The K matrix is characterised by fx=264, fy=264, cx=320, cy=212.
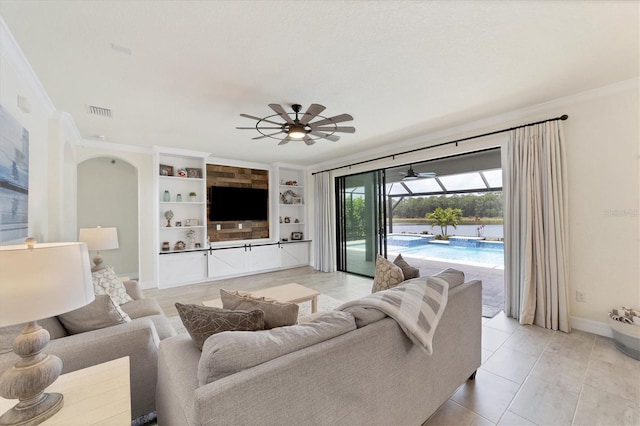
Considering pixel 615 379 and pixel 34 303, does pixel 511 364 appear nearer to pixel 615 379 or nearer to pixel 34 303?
pixel 615 379

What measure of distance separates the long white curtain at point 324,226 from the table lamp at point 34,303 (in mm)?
5169

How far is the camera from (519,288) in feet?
10.7

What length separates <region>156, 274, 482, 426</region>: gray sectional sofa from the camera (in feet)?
2.90

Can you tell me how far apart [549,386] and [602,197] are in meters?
2.09

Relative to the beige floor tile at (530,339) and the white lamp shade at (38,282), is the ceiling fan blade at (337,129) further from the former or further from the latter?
the beige floor tile at (530,339)

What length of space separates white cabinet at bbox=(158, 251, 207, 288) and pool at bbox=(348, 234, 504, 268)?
315cm

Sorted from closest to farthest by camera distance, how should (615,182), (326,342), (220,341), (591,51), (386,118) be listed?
(220,341) → (326,342) → (591,51) → (615,182) → (386,118)

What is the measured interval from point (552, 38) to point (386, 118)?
5.75 feet

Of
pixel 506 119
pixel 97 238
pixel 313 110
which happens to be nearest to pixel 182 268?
pixel 97 238

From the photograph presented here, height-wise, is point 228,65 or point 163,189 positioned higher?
point 228,65

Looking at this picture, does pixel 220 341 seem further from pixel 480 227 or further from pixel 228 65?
pixel 480 227

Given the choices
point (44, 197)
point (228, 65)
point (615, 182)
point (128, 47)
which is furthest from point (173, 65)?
point (615, 182)

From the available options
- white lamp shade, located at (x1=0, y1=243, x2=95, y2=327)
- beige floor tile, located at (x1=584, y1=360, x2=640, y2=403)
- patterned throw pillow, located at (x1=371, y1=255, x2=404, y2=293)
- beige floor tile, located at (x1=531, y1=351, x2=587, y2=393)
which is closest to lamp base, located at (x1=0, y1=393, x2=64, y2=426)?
white lamp shade, located at (x1=0, y1=243, x2=95, y2=327)

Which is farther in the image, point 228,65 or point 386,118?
point 386,118
